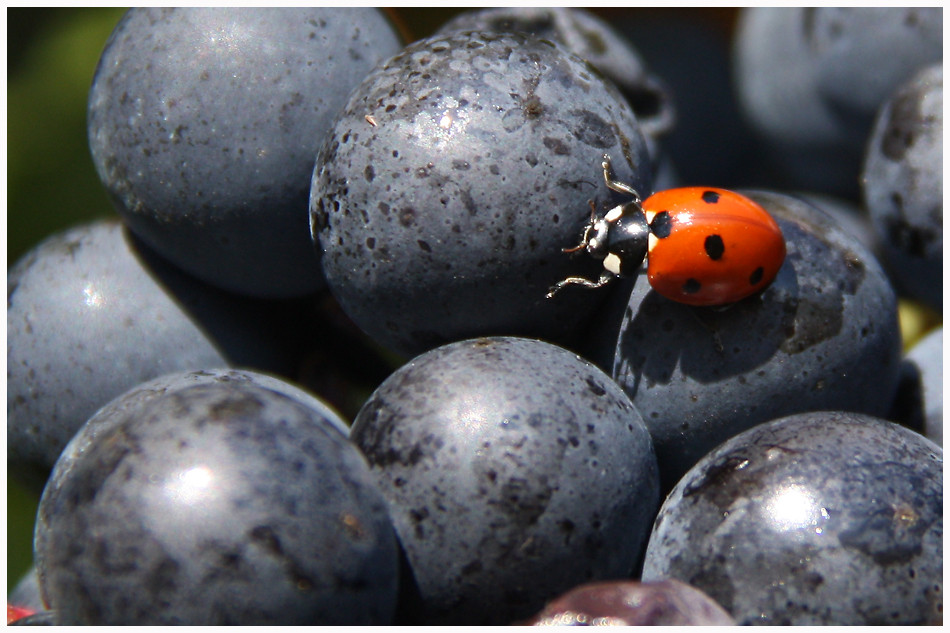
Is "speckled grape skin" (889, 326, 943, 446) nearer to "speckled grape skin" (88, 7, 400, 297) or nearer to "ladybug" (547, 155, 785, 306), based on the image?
"ladybug" (547, 155, 785, 306)

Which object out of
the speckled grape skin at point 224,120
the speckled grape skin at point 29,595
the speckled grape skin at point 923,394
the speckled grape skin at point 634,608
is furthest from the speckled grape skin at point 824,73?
the speckled grape skin at point 29,595

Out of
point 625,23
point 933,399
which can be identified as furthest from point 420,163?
point 625,23

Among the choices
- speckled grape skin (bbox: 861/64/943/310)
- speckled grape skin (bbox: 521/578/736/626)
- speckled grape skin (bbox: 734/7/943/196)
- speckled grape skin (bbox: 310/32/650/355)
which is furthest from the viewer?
speckled grape skin (bbox: 734/7/943/196)

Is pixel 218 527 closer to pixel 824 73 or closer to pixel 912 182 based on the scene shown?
pixel 912 182

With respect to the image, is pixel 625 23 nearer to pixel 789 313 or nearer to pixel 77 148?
pixel 789 313

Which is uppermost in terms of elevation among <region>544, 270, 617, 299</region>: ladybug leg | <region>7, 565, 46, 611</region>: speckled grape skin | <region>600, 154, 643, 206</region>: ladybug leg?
<region>600, 154, 643, 206</region>: ladybug leg

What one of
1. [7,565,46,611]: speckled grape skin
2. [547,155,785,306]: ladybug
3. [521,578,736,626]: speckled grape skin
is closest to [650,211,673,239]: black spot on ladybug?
[547,155,785,306]: ladybug

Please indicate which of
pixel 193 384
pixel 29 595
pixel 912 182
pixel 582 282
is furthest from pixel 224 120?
pixel 912 182
